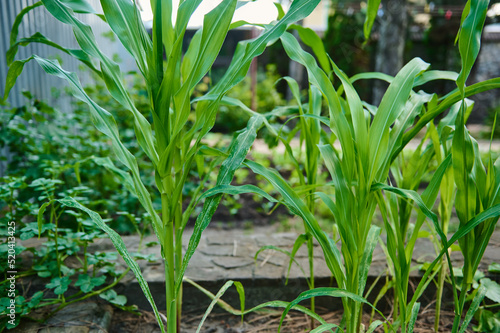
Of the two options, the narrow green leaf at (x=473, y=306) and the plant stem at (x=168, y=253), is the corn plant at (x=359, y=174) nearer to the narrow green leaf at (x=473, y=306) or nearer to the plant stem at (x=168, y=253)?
the narrow green leaf at (x=473, y=306)

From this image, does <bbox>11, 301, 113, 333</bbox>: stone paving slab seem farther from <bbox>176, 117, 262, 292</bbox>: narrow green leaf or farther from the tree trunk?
the tree trunk

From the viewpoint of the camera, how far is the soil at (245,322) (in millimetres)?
1265

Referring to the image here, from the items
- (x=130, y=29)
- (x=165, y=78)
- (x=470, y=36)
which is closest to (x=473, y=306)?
(x=470, y=36)

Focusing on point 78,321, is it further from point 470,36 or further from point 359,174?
point 470,36

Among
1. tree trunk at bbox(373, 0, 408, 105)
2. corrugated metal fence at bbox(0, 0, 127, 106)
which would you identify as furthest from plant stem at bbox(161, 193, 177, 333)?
tree trunk at bbox(373, 0, 408, 105)

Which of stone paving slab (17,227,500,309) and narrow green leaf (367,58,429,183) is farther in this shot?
stone paving slab (17,227,500,309)

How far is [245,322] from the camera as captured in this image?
1.34 meters

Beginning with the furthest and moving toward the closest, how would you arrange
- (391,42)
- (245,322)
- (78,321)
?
A: (391,42) → (245,322) → (78,321)

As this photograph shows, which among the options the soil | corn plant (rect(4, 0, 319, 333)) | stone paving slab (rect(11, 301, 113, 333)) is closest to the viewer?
corn plant (rect(4, 0, 319, 333))

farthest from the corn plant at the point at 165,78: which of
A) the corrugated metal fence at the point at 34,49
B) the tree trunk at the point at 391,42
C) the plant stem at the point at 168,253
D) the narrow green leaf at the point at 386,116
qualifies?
the tree trunk at the point at 391,42

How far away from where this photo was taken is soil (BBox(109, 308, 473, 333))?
126 cm

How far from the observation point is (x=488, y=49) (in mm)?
8602

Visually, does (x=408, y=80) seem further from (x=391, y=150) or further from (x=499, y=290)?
(x=499, y=290)

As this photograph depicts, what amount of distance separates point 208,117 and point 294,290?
2.62 feet
